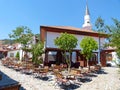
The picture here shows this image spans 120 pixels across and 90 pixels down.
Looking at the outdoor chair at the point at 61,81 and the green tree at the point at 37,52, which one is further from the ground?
the green tree at the point at 37,52

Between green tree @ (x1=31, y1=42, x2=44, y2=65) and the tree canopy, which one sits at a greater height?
the tree canopy

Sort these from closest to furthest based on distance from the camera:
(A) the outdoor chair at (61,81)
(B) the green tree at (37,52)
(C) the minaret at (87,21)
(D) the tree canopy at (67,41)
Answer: (A) the outdoor chair at (61,81), (D) the tree canopy at (67,41), (B) the green tree at (37,52), (C) the minaret at (87,21)

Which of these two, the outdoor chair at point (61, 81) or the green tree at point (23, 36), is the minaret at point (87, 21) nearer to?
the green tree at point (23, 36)

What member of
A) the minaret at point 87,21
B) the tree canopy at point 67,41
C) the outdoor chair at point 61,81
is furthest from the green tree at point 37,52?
the minaret at point 87,21

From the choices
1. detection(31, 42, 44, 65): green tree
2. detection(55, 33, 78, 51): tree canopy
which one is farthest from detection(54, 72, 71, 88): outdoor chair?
detection(31, 42, 44, 65): green tree

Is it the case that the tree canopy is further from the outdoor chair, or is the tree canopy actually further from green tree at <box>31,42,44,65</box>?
the outdoor chair

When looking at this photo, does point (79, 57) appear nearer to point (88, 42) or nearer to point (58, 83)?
point (88, 42)

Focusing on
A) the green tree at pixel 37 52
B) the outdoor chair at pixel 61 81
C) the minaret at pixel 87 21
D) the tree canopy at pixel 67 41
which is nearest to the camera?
the outdoor chair at pixel 61 81

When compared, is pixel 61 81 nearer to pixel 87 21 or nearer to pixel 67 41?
pixel 67 41

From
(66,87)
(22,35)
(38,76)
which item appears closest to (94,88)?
(66,87)

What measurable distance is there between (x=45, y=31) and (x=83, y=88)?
42.6ft

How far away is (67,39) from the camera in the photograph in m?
20.8

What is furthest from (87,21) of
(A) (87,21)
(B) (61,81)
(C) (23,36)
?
(B) (61,81)

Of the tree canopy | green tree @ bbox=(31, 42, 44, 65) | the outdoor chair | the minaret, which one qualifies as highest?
the minaret
